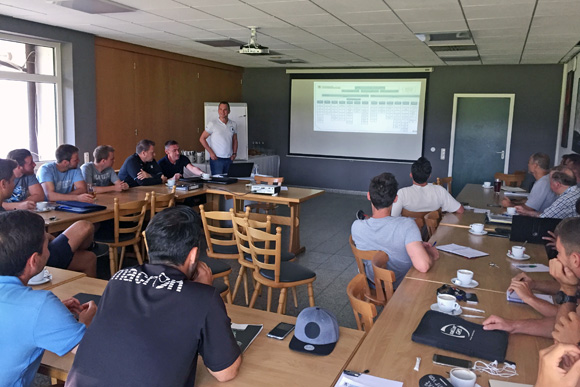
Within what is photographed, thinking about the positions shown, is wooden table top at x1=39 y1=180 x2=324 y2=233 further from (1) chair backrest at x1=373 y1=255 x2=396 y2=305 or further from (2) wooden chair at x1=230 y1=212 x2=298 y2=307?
(1) chair backrest at x1=373 y1=255 x2=396 y2=305

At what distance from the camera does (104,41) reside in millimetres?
7441

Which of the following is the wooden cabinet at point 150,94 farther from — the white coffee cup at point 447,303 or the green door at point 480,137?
the white coffee cup at point 447,303

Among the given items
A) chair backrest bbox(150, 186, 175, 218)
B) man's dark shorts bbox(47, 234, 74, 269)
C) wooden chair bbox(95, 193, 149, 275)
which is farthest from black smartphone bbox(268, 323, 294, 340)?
chair backrest bbox(150, 186, 175, 218)

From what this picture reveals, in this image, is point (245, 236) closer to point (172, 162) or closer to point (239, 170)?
point (239, 170)

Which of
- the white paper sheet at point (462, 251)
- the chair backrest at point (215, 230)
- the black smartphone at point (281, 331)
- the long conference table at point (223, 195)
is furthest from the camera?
the long conference table at point (223, 195)

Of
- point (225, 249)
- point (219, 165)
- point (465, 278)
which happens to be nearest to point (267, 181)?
point (219, 165)

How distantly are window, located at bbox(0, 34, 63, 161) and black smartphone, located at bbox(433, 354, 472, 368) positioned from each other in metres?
6.53

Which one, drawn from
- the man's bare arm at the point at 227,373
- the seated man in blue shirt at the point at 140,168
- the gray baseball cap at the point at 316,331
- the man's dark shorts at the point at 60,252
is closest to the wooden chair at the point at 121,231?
the seated man in blue shirt at the point at 140,168

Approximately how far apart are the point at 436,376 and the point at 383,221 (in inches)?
61.4

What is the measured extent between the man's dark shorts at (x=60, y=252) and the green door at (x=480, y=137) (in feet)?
28.3

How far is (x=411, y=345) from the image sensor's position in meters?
1.93

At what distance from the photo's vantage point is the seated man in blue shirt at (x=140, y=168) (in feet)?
19.8

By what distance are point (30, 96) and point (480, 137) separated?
26.9ft

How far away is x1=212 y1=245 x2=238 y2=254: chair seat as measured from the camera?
4.30 metres
